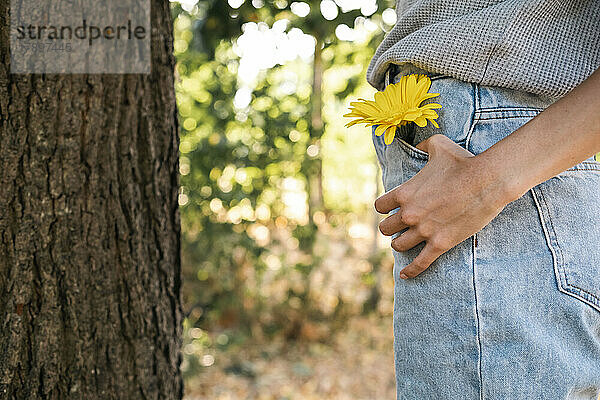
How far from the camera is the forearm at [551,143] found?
2.53ft

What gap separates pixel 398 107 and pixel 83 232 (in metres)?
0.74

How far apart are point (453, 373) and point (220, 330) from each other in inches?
145

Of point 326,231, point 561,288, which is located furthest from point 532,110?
point 326,231

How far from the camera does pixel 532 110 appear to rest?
87cm

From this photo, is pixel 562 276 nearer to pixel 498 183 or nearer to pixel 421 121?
pixel 498 183

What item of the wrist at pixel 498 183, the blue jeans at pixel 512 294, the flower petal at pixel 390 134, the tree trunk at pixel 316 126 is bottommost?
the blue jeans at pixel 512 294

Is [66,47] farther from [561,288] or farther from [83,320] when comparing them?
[561,288]

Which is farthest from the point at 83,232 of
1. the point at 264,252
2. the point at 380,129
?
the point at 264,252

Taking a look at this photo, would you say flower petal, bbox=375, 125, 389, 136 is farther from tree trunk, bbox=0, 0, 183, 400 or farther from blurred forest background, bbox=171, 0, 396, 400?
blurred forest background, bbox=171, 0, 396, 400

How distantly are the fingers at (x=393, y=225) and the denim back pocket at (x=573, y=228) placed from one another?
185 mm

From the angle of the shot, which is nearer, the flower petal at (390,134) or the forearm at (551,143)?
the forearm at (551,143)

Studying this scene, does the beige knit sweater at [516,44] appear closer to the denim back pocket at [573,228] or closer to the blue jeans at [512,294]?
the blue jeans at [512,294]

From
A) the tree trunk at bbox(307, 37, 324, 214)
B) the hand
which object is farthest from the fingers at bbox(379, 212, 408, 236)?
the tree trunk at bbox(307, 37, 324, 214)

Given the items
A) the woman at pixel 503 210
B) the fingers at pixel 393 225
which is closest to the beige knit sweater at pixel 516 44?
the woman at pixel 503 210
